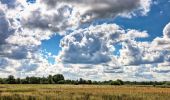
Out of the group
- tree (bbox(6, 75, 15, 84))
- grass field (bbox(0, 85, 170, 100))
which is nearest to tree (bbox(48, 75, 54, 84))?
tree (bbox(6, 75, 15, 84))

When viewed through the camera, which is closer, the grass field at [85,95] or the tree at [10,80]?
the grass field at [85,95]

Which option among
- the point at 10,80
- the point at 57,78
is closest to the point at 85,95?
the point at 10,80

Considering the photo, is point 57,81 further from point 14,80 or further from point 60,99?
point 60,99

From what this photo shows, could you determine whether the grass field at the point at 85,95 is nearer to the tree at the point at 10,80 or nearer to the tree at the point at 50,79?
the tree at the point at 10,80

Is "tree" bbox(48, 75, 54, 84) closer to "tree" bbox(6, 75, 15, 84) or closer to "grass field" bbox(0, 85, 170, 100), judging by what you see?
"tree" bbox(6, 75, 15, 84)

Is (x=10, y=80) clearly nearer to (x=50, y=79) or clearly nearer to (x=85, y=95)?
(x=50, y=79)

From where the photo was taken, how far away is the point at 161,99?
130ft

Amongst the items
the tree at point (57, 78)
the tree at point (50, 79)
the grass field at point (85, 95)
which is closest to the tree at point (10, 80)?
the tree at point (50, 79)

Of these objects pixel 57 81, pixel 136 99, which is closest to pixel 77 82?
pixel 57 81

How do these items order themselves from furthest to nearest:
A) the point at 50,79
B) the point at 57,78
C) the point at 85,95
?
1. the point at 57,78
2. the point at 50,79
3. the point at 85,95

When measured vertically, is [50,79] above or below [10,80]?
above

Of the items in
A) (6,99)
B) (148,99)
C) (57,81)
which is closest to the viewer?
(6,99)

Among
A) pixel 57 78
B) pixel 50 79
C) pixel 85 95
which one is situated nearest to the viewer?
pixel 85 95

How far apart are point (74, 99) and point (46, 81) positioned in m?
134
